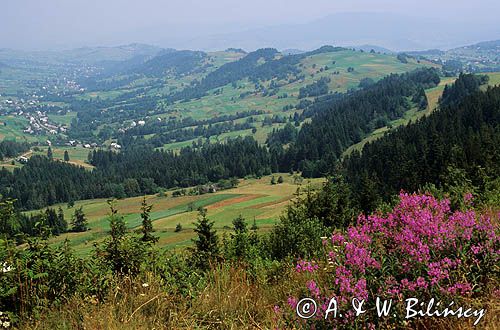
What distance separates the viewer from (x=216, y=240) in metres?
22.7

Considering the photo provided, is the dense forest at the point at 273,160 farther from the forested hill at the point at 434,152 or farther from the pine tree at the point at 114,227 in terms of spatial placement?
the pine tree at the point at 114,227

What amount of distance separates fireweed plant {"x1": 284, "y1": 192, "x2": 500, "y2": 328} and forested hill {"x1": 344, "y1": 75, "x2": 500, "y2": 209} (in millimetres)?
32451

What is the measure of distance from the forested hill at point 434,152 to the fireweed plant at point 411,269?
3245 cm

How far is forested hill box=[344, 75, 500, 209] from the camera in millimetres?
56434

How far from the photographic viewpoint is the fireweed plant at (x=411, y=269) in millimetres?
4422

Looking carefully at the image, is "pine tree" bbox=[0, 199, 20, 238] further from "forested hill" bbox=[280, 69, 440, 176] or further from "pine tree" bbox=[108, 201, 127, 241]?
"forested hill" bbox=[280, 69, 440, 176]

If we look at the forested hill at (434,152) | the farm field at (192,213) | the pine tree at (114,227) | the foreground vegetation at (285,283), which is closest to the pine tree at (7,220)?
the foreground vegetation at (285,283)

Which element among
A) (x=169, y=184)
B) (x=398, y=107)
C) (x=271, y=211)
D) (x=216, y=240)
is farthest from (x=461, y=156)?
(x=398, y=107)

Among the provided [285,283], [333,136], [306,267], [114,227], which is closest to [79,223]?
[114,227]

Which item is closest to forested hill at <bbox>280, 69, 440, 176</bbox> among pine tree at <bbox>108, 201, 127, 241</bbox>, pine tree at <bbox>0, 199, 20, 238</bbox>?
pine tree at <bbox>108, 201, 127, 241</bbox>

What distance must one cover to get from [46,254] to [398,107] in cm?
20375

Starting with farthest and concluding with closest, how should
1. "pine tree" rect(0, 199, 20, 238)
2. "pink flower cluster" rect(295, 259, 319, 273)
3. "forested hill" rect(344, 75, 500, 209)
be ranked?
1. "forested hill" rect(344, 75, 500, 209)
2. "pine tree" rect(0, 199, 20, 238)
3. "pink flower cluster" rect(295, 259, 319, 273)

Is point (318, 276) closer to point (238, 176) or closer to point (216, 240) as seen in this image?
point (216, 240)

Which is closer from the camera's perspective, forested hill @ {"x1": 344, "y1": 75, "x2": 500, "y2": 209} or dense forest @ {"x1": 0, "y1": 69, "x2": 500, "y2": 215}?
forested hill @ {"x1": 344, "y1": 75, "x2": 500, "y2": 209}
